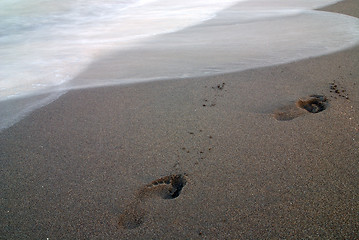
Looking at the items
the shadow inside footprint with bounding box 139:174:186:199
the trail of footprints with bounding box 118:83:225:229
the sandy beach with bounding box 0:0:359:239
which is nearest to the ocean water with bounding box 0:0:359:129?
the sandy beach with bounding box 0:0:359:239

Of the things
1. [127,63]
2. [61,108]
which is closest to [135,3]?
[127,63]

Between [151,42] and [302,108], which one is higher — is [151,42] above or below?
above

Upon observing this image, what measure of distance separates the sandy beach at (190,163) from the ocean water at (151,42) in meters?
0.50

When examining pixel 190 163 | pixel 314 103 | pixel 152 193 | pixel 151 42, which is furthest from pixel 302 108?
pixel 151 42

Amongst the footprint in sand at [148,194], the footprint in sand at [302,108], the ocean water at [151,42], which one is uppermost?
the ocean water at [151,42]

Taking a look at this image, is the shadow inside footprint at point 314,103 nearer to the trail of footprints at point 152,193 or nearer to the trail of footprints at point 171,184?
the trail of footprints at point 171,184

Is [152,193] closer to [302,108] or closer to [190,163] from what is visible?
[190,163]

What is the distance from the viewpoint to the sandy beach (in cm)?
179

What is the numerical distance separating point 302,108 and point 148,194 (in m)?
1.61

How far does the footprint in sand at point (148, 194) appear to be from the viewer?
1.83 metres

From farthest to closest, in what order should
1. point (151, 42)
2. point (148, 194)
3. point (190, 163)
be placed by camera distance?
1. point (151, 42)
2. point (190, 163)
3. point (148, 194)

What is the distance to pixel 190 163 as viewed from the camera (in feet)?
7.27

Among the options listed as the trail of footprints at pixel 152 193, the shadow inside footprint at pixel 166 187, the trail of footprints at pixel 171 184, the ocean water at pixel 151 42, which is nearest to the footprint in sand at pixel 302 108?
the trail of footprints at pixel 171 184

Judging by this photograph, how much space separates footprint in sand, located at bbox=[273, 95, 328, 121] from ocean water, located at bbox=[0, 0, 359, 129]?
993 millimetres
